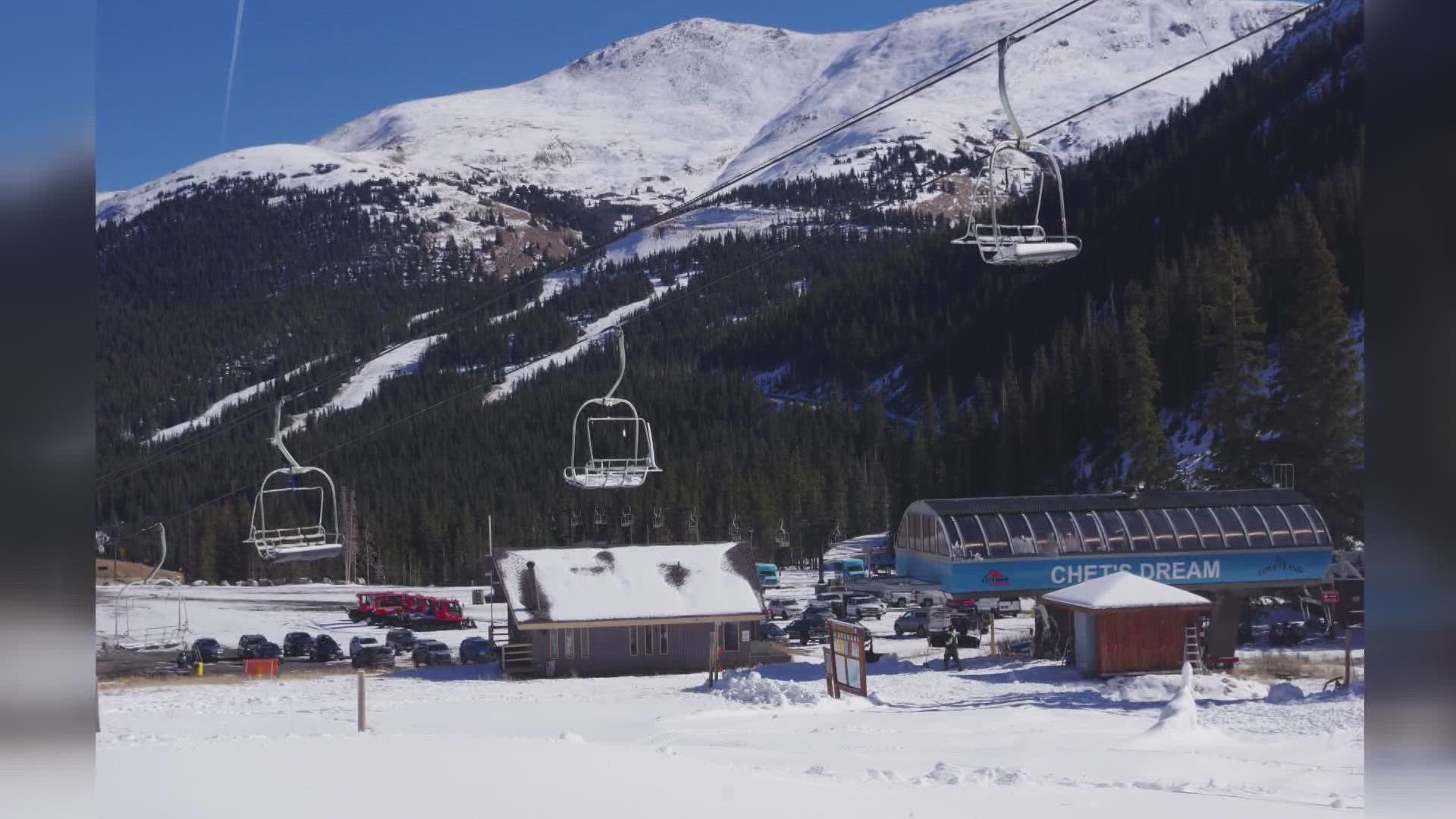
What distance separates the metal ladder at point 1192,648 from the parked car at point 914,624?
53.7ft

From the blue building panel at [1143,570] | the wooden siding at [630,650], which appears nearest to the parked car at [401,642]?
the wooden siding at [630,650]

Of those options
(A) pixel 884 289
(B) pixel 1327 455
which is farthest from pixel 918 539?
(A) pixel 884 289

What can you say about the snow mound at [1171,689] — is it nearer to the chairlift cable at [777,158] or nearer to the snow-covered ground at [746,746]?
the snow-covered ground at [746,746]

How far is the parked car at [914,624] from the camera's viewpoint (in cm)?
4804

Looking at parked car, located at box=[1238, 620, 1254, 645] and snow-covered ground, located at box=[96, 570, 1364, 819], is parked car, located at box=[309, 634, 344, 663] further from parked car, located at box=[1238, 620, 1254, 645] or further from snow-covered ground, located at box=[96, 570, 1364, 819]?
parked car, located at box=[1238, 620, 1254, 645]

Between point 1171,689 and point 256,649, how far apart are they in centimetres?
3335

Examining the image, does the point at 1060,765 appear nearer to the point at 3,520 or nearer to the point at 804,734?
the point at 804,734

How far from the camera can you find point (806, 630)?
4838 cm

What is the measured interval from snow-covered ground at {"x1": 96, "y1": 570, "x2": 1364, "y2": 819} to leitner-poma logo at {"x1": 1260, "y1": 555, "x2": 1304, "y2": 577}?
736 cm

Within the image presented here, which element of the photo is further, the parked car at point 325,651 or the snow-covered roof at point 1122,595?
the parked car at point 325,651

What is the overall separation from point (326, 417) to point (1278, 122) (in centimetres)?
12093

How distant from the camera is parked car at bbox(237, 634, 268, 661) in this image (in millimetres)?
48162

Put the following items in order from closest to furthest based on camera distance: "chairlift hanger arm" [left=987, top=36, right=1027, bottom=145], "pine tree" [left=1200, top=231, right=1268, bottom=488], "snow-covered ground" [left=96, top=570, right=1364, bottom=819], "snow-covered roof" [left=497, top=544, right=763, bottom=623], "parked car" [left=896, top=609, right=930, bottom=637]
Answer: "chairlift hanger arm" [left=987, top=36, right=1027, bottom=145] < "snow-covered ground" [left=96, top=570, right=1364, bottom=819] < "snow-covered roof" [left=497, top=544, right=763, bottom=623] < "parked car" [left=896, top=609, right=930, bottom=637] < "pine tree" [left=1200, top=231, right=1268, bottom=488]

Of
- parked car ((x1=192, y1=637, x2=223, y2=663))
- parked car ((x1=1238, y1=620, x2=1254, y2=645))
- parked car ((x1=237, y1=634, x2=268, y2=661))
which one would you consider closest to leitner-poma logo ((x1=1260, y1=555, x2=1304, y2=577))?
parked car ((x1=1238, y1=620, x2=1254, y2=645))
